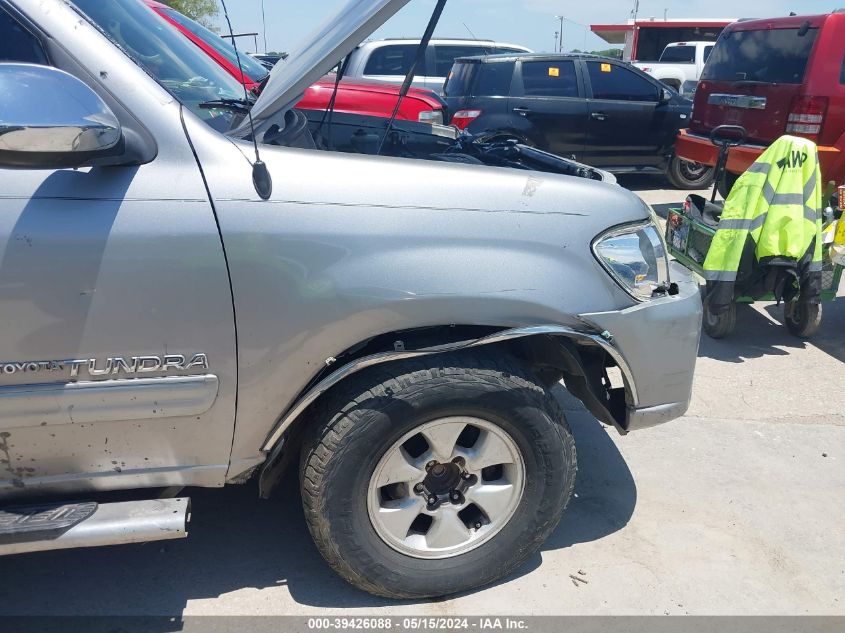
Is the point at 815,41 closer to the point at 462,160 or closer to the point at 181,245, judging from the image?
the point at 462,160

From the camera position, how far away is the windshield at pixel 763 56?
6.60 meters

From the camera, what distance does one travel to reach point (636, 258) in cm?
246

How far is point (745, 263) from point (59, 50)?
4.02m

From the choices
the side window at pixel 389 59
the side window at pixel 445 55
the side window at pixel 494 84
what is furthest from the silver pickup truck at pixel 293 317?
the side window at pixel 445 55

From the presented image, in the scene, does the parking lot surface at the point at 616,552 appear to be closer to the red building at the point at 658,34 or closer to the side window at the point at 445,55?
the side window at the point at 445,55

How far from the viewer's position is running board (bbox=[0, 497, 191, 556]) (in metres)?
2.03

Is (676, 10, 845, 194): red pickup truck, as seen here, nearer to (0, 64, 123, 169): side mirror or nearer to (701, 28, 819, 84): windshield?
(701, 28, 819, 84): windshield

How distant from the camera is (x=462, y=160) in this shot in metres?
2.94

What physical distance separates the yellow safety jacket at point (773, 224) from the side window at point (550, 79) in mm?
4766

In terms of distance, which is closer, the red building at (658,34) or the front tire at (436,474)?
the front tire at (436,474)

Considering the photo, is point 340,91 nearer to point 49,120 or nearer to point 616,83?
point 616,83

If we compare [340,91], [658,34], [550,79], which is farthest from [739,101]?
[658,34]

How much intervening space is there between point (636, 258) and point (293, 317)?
3.86ft

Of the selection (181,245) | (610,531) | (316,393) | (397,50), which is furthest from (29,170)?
(397,50)
